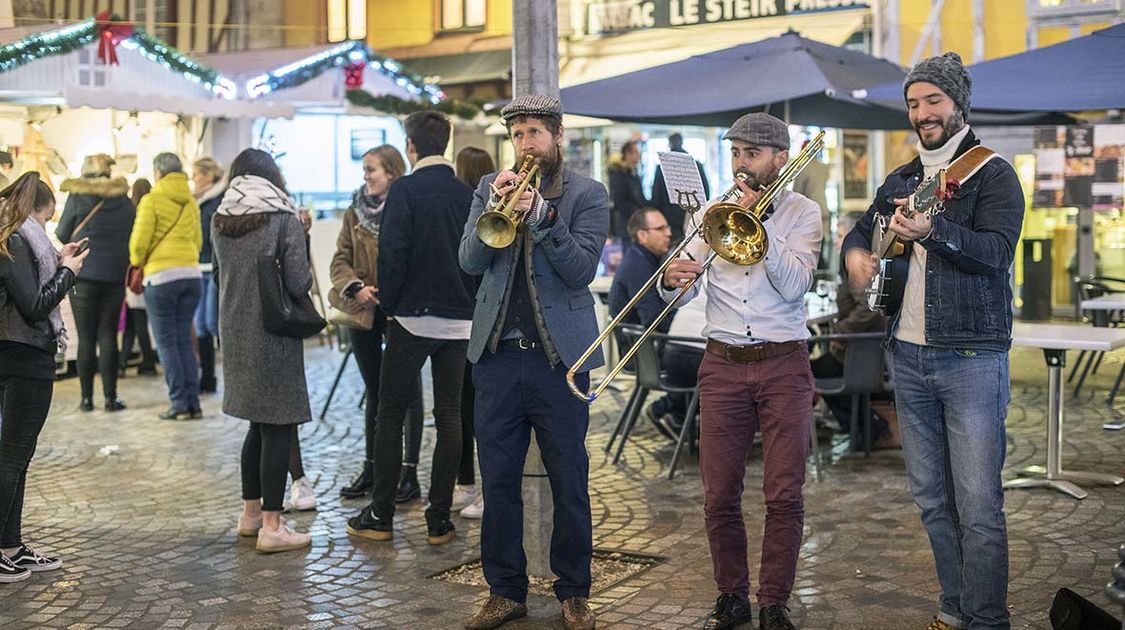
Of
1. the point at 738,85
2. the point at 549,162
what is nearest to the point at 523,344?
the point at 549,162

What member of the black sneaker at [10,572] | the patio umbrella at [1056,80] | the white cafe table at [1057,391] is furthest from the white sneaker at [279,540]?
the patio umbrella at [1056,80]

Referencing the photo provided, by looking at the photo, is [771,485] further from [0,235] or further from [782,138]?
[0,235]

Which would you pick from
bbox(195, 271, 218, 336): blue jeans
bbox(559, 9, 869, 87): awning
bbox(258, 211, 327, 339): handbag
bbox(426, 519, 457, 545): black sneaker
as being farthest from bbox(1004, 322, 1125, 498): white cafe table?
bbox(559, 9, 869, 87): awning

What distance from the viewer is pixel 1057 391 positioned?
7.12m

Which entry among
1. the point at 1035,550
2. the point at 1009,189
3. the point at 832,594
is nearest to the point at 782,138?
the point at 1009,189

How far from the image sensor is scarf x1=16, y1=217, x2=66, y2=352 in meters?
5.87

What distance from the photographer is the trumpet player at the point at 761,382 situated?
4801 mm

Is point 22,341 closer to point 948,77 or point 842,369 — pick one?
point 948,77

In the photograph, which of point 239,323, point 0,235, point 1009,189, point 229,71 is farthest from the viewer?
point 229,71

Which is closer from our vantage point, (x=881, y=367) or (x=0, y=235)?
(x=0, y=235)

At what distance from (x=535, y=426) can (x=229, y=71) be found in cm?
1036

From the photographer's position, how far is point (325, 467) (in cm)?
808

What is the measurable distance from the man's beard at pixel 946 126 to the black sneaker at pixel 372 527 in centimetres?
310

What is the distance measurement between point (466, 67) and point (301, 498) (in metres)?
14.8
